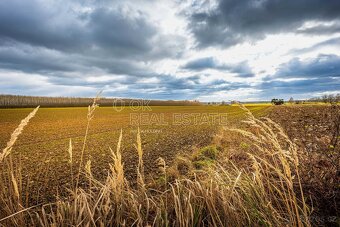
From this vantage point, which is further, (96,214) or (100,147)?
(100,147)

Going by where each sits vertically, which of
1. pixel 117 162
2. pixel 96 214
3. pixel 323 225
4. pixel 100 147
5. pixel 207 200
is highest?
pixel 117 162

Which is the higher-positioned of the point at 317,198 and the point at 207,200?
the point at 207,200

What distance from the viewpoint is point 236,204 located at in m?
2.88

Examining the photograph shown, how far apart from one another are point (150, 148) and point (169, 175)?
5.45 metres

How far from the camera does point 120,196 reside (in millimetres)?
2885

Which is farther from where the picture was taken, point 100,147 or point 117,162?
point 100,147

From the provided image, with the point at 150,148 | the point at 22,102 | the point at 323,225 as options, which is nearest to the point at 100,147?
the point at 150,148

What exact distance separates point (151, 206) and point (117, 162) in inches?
35.5

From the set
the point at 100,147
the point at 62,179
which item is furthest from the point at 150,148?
the point at 62,179

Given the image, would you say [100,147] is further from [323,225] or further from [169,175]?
[323,225]

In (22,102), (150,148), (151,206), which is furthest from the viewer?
(22,102)

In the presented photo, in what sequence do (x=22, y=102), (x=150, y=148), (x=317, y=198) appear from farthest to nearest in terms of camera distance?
1. (x=22, y=102)
2. (x=150, y=148)
3. (x=317, y=198)

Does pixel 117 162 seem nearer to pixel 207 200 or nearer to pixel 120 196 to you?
pixel 120 196

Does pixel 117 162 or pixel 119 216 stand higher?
pixel 117 162
